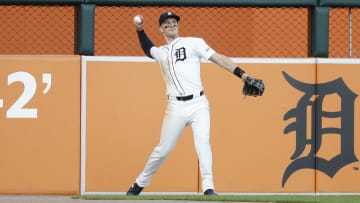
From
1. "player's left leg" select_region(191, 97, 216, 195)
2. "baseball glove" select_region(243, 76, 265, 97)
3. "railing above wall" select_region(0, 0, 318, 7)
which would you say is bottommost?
"player's left leg" select_region(191, 97, 216, 195)

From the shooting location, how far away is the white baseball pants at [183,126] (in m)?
8.55

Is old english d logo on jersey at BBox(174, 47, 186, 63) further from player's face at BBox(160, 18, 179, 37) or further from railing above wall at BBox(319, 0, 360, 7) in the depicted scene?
railing above wall at BBox(319, 0, 360, 7)

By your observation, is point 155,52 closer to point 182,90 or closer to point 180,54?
point 180,54

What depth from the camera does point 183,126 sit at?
Answer: 8852mm

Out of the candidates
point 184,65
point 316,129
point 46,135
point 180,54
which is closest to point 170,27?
point 180,54

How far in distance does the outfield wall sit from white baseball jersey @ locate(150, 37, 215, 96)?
3.67 ft

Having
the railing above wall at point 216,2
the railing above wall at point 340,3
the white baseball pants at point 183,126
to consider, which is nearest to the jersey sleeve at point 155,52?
the white baseball pants at point 183,126

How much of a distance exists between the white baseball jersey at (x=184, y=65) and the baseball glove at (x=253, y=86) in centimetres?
45

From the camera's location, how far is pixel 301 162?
33.4 ft

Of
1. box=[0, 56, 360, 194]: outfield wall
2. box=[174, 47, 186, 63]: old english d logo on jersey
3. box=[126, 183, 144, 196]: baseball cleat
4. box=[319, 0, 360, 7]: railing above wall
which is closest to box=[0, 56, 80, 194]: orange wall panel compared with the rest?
box=[0, 56, 360, 194]: outfield wall

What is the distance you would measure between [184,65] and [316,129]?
Answer: 198 centimetres

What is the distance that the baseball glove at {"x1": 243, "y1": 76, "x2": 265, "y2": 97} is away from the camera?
842 centimetres

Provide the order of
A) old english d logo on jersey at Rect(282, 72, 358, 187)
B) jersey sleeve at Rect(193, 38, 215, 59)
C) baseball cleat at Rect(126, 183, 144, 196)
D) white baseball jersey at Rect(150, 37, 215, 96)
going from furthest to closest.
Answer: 1. old english d logo on jersey at Rect(282, 72, 358, 187)
2. baseball cleat at Rect(126, 183, 144, 196)
3. white baseball jersey at Rect(150, 37, 215, 96)
4. jersey sleeve at Rect(193, 38, 215, 59)

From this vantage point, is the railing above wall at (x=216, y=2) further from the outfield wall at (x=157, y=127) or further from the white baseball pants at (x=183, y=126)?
the white baseball pants at (x=183, y=126)
